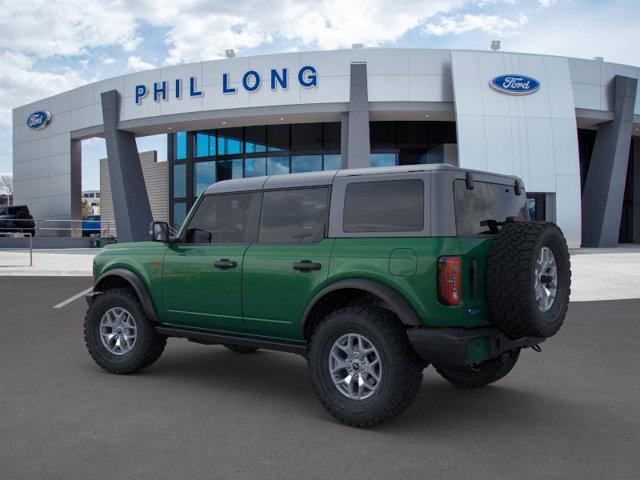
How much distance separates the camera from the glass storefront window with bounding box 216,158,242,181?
113 feet

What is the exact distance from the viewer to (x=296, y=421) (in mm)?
4508

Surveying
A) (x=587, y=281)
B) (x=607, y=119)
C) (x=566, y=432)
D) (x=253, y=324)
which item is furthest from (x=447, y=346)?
(x=607, y=119)

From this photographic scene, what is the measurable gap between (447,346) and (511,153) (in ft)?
78.9

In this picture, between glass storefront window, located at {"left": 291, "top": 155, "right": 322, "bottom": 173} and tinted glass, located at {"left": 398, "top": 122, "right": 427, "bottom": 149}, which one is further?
glass storefront window, located at {"left": 291, "top": 155, "right": 322, "bottom": 173}

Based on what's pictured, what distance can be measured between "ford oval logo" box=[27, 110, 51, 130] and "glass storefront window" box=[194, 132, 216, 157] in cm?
904

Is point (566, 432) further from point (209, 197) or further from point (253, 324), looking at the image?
point (209, 197)

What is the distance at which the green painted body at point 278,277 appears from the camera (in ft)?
13.7

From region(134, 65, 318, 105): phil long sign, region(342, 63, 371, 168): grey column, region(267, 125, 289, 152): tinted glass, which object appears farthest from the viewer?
region(267, 125, 289, 152): tinted glass

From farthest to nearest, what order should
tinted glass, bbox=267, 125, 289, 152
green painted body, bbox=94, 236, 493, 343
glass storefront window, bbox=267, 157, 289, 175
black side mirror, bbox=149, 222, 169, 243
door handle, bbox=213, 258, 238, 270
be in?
tinted glass, bbox=267, 125, 289, 152 → glass storefront window, bbox=267, 157, 289, 175 → black side mirror, bbox=149, 222, 169, 243 → door handle, bbox=213, 258, 238, 270 → green painted body, bbox=94, 236, 493, 343

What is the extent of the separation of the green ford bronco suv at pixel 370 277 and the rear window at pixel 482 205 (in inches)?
0.6

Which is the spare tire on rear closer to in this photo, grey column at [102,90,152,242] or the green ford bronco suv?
the green ford bronco suv

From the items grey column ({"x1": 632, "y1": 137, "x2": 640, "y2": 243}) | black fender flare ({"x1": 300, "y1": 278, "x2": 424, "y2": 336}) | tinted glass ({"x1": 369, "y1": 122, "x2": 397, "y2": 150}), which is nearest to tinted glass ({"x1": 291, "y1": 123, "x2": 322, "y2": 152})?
tinted glass ({"x1": 369, "y1": 122, "x2": 397, "y2": 150})

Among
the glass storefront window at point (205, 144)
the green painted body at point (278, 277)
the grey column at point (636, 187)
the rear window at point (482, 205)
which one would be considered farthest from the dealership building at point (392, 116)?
the rear window at point (482, 205)

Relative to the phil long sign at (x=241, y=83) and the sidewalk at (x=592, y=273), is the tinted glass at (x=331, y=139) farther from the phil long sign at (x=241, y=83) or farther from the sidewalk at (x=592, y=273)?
the sidewalk at (x=592, y=273)
